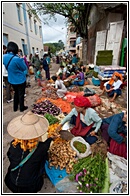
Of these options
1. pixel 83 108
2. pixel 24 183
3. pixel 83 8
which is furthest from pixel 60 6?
pixel 24 183

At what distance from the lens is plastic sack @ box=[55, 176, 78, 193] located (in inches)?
67.5

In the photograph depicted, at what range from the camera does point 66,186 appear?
1749 millimetres

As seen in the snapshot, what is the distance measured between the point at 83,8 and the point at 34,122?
955 centimetres

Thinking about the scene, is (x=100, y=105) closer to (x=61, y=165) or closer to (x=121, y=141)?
(x=121, y=141)

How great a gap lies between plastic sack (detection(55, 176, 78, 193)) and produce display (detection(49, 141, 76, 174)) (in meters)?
0.15

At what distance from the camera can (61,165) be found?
1964 mm

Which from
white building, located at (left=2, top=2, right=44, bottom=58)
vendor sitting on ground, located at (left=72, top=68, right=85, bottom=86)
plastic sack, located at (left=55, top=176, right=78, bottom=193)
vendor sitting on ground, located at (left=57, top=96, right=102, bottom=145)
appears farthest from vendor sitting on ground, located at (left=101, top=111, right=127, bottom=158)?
white building, located at (left=2, top=2, right=44, bottom=58)

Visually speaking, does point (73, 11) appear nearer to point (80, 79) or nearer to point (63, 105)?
point (80, 79)

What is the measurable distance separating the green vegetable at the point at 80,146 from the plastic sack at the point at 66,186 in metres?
0.49

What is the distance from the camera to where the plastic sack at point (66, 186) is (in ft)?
5.62

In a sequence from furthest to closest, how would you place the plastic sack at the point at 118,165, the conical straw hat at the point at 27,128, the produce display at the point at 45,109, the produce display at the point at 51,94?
1. the produce display at the point at 51,94
2. the produce display at the point at 45,109
3. the plastic sack at the point at 118,165
4. the conical straw hat at the point at 27,128

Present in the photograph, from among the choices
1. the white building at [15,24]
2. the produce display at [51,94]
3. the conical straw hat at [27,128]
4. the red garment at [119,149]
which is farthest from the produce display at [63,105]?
the white building at [15,24]

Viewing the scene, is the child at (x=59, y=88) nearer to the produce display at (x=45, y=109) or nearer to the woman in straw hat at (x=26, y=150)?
the produce display at (x=45, y=109)

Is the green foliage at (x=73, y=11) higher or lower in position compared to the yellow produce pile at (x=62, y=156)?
higher
